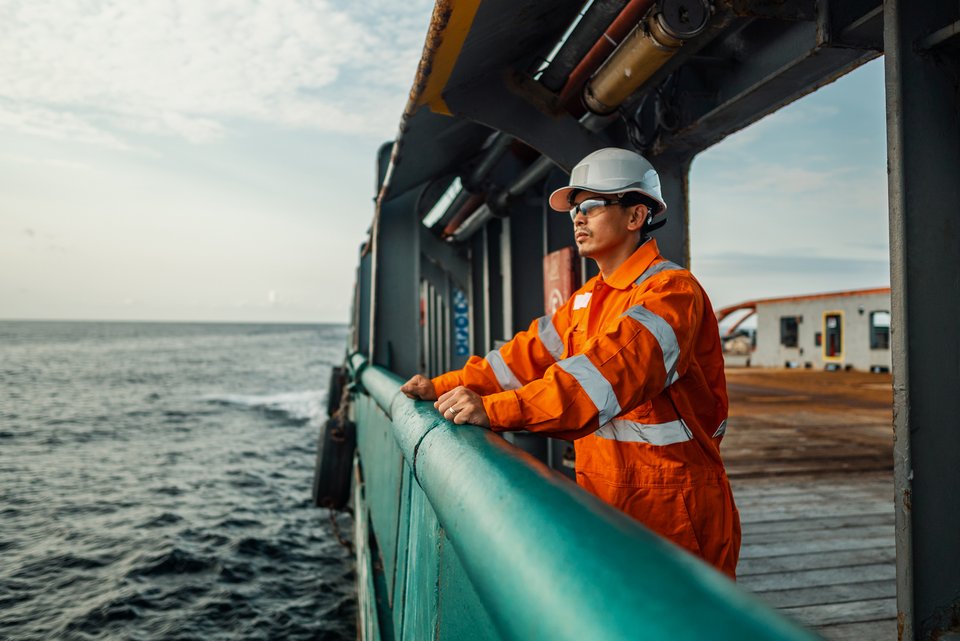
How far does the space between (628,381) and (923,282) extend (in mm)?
982

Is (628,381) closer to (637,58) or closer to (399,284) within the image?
(637,58)

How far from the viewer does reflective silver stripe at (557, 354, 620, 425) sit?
163cm

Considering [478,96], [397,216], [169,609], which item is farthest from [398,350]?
[169,609]

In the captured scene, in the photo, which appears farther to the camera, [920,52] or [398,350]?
[398,350]

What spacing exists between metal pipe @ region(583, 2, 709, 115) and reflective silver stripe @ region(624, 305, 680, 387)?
127 centimetres

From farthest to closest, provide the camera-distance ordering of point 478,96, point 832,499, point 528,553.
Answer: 1. point 832,499
2. point 478,96
3. point 528,553

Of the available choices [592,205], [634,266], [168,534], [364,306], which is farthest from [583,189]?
[168,534]

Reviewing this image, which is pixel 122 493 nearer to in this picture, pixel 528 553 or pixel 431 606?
pixel 431 606

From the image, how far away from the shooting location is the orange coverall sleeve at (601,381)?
1.62 metres

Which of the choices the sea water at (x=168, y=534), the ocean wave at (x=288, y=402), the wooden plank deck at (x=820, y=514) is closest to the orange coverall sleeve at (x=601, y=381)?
the wooden plank deck at (x=820, y=514)

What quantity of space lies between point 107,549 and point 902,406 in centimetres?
959

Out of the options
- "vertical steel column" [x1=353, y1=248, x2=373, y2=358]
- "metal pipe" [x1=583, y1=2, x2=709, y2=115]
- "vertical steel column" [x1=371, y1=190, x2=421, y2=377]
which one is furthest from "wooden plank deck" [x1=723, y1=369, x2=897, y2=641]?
"vertical steel column" [x1=353, y1=248, x2=373, y2=358]

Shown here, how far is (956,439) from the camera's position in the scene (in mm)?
1919

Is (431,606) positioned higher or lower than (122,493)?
higher
